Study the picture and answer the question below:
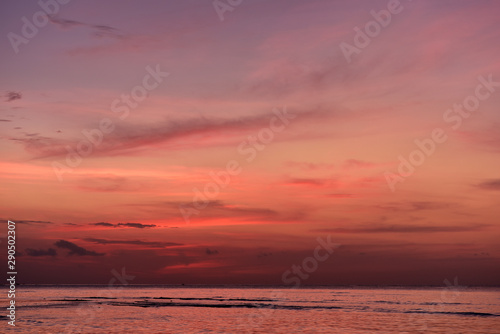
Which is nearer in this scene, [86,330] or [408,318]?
[86,330]

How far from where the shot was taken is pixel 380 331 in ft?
159

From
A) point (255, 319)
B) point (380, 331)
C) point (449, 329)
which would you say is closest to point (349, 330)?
point (380, 331)

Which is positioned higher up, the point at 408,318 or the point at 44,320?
the point at 408,318

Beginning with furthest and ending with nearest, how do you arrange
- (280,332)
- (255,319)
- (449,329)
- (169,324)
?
(255,319)
(169,324)
(449,329)
(280,332)

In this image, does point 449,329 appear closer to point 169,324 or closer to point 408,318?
point 408,318

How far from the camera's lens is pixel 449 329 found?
50.6 m

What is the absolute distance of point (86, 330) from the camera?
157ft

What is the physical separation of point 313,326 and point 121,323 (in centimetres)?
2060

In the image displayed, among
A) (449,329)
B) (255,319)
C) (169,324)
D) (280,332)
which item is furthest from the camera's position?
(255,319)

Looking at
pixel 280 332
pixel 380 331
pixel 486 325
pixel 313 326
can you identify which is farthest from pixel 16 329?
pixel 486 325

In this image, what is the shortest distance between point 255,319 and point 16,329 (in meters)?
26.5

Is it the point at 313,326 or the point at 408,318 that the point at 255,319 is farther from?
the point at 408,318

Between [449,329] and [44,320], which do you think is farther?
[44,320]

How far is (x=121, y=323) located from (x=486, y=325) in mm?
39781
